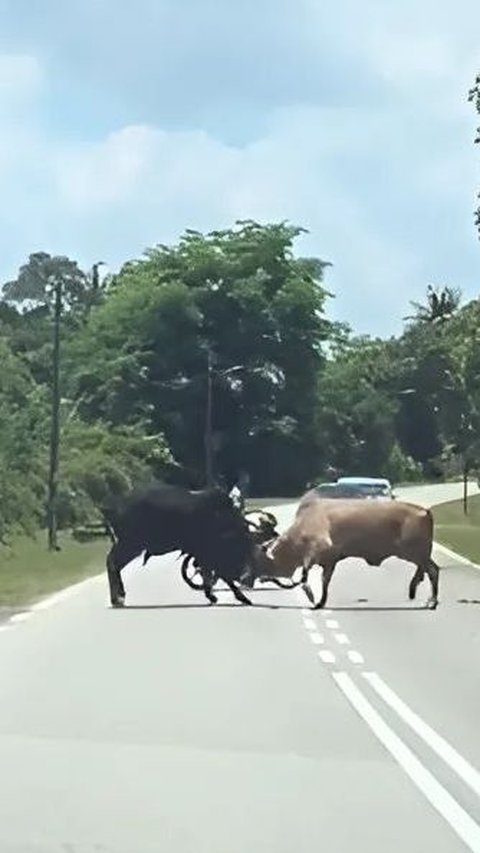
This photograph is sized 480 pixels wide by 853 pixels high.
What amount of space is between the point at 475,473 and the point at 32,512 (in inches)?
2152

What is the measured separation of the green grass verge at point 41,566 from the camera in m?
32.5

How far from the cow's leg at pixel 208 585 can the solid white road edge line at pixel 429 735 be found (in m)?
11.2

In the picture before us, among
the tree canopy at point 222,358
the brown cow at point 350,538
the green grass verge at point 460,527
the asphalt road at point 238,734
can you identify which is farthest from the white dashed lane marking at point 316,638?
the tree canopy at point 222,358

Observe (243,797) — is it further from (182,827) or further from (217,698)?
(217,698)

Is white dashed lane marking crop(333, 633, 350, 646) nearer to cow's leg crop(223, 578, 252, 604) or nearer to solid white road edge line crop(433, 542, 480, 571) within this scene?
cow's leg crop(223, 578, 252, 604)

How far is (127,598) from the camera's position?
1188 inches

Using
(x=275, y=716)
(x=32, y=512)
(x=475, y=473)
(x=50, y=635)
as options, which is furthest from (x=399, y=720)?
(x=475, y=473)

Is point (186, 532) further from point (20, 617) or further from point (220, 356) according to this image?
point (220, 356)

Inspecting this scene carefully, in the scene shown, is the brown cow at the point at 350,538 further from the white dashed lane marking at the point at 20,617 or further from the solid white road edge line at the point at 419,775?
the solid white road edge line at the point at 419,775

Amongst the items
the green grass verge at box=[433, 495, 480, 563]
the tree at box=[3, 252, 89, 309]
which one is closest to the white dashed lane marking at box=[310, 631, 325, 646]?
the green grass verge at box=[433, 495, 480, 563]

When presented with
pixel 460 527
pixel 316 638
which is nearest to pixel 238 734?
pixel 316 638

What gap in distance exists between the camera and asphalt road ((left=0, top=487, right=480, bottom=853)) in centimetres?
1003

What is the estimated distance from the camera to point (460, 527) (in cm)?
6756

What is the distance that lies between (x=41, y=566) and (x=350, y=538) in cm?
1364
